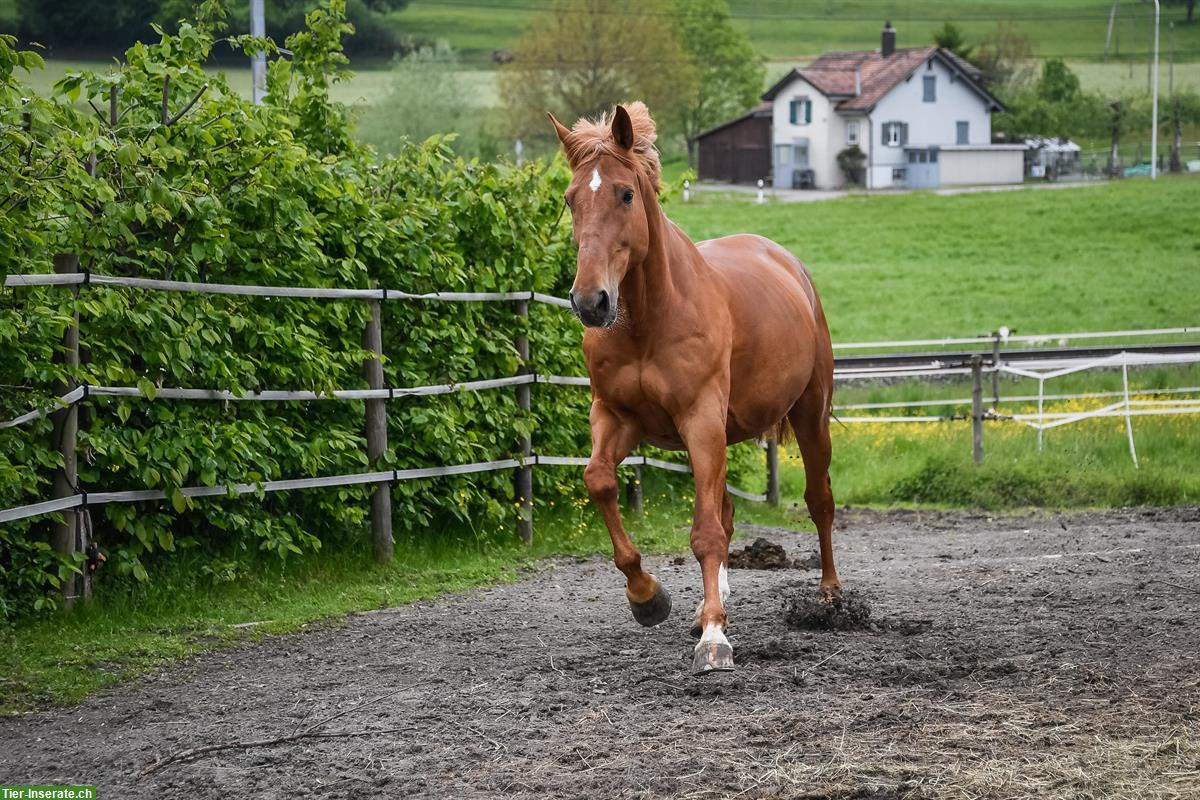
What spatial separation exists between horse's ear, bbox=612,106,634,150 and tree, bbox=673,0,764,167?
7878cm

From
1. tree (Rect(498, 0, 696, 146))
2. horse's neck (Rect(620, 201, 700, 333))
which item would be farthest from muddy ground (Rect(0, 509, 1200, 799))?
tree (Rect(498, 0, 696, 146))

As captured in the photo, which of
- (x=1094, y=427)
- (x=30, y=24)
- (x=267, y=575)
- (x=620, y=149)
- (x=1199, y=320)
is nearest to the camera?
(x=620, y=149)

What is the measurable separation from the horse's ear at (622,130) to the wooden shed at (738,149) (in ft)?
230

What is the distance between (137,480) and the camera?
25.1ft

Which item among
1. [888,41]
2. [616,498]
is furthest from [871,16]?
[616,498]

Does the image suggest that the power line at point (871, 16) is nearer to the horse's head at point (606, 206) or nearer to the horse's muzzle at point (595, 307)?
→ the horse's head at point (606, 206)

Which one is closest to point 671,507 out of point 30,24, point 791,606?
point 791,606

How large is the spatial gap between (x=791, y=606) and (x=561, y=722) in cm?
249

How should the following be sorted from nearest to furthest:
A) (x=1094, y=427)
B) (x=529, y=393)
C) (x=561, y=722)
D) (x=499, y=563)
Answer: (x=561, y=722) → (x=499, y=563) → (x=529, y=393) → (x=1094, y=427)

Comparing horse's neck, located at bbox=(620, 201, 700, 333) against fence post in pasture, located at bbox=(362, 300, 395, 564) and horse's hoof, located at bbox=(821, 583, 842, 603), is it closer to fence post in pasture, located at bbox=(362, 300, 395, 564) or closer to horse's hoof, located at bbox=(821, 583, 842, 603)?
horse's hoof, located at bbox=(821, 583, 842, 603)

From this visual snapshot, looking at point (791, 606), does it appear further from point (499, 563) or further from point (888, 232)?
point (888, 232)

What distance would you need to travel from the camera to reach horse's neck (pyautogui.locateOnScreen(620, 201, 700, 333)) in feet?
21.7

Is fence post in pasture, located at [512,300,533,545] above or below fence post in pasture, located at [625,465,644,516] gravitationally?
above

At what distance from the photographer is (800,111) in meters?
74.8
